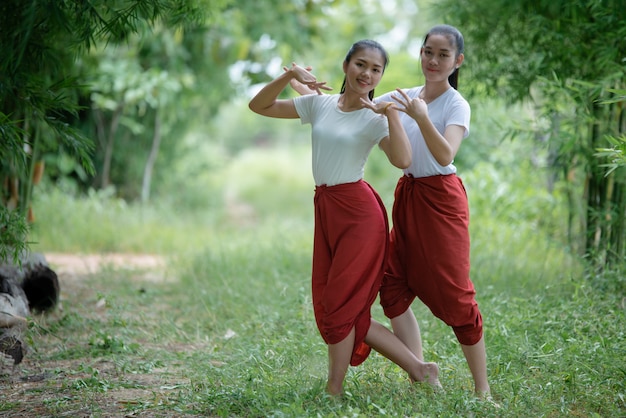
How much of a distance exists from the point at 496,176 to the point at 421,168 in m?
5.71

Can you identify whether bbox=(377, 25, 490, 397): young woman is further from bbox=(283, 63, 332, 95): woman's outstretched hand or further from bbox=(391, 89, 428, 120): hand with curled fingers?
bbox=(283, 63, 332, 95): woman's outstretched hand

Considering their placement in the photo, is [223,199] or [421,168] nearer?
[421,168]

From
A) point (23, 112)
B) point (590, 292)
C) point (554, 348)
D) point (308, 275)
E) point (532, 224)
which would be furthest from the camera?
point (532, 224)

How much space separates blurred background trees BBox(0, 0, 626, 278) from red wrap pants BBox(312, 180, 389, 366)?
106cm

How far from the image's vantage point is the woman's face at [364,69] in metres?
3.01

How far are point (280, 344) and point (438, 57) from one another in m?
1.75

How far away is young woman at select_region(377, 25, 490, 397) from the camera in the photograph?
10.1ft

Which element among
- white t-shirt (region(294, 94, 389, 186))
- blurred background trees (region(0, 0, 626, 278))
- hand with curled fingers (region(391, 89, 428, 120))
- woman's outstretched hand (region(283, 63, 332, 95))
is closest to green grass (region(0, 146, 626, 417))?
blurred background trees (region(0, 0, 626, 278))

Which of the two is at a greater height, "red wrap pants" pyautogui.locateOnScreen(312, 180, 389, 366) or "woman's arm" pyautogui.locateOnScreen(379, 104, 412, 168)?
"woman's arm" pyautogui.locateOnScreen(379, 104, 412, 168)

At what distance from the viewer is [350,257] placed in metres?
3.02

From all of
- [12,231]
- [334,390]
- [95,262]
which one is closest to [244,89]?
[95,262]

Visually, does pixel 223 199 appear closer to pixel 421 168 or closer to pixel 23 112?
pixel 23 112

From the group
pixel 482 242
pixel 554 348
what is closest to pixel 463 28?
pixel 482 242

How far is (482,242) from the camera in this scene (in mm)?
6672
